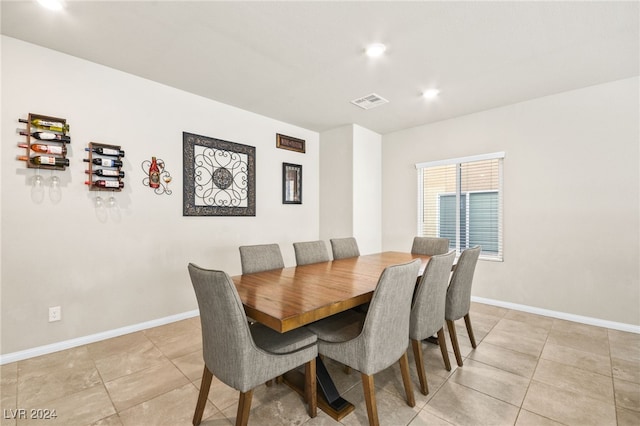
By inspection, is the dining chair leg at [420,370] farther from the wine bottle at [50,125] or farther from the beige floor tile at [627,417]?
the wine bottle at [50,125]

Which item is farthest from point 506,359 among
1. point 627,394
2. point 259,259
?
→ point 259,259

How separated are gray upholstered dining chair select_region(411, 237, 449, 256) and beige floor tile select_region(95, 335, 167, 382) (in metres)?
2.91

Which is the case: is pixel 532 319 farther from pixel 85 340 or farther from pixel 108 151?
pixel 108 151

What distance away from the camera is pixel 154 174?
10.1 ft

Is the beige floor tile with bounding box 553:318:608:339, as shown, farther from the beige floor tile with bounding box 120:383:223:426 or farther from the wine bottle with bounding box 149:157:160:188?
the wine bottle with bounding box 149:157:160:188

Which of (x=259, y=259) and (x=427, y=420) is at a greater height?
(x=259, y=259)

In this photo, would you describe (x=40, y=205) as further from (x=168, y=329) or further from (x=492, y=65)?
(x=492, y=65)

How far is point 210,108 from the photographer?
3.56 metres

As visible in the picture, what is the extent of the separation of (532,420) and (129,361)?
290 centimetres

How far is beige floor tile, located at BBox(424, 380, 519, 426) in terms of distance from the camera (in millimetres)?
1692

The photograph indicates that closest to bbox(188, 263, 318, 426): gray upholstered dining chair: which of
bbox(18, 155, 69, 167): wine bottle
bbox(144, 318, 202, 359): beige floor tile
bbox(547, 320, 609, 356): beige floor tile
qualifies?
bbox(144, 318, 202, 359): beige floor tile

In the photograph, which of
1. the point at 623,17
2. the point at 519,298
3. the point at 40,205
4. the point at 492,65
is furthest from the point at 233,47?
the point at 519,298

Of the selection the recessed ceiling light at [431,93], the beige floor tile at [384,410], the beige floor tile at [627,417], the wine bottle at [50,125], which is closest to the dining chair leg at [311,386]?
the beige floor tile at [384,410]

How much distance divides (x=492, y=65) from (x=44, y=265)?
4445 millimetres
